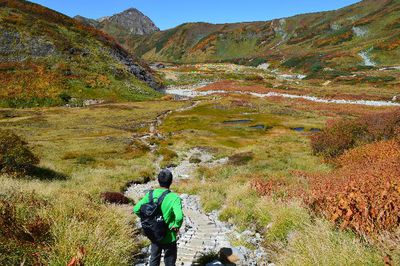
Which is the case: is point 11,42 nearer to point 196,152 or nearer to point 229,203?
point 196,152

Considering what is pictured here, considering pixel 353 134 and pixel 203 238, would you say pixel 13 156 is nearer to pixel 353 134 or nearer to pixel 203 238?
pixel 203 238

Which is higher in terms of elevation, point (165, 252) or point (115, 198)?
point (165, 252)

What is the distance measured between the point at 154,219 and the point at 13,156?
22187 millimetres

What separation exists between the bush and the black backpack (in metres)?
20.2

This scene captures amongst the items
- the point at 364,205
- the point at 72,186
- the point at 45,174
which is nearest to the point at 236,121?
the point at 45,174

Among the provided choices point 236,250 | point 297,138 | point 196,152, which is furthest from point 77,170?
point 297,138

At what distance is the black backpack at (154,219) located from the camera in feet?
27.3

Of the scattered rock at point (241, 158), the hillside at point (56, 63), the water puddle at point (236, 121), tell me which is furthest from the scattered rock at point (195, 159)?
the hillside at point (56, 63)

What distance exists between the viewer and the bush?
26.2 m

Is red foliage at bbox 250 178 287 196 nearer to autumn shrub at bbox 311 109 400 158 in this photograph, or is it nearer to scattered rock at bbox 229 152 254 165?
autumn shrub at bbox 311 109 400 158

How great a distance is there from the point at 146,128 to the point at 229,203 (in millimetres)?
47771

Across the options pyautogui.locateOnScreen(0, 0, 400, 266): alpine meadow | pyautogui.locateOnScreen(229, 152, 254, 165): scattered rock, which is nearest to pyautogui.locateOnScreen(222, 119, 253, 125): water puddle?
pyautogui.locateOnScreen(0, 0, 400, 266): alpine meadow

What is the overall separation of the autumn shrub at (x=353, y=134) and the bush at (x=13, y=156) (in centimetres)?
2584

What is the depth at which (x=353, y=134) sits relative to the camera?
36.3 metres
